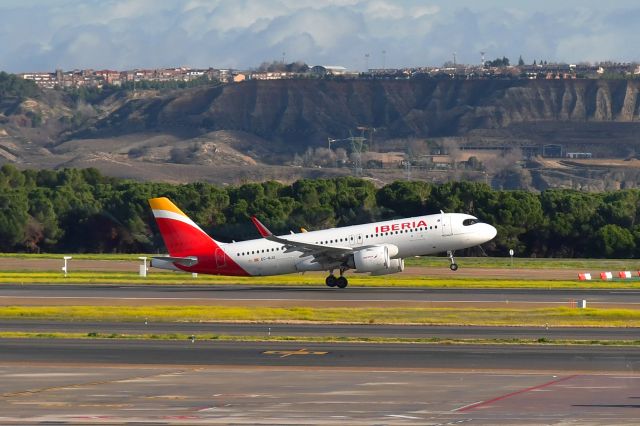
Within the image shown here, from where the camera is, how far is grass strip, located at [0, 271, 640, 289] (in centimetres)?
7181

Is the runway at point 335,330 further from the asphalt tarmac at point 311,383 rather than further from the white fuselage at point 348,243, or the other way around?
the white fuselage at point 348,243

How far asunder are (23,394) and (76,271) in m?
53.7

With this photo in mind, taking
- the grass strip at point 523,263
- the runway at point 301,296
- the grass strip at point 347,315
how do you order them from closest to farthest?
the grass strip at point 347,315, the runway at point 301,296, the grass strip at point 523,263

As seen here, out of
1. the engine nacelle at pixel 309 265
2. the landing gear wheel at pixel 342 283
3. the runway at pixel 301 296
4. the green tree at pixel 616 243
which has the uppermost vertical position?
the green tree at pixel 616 243

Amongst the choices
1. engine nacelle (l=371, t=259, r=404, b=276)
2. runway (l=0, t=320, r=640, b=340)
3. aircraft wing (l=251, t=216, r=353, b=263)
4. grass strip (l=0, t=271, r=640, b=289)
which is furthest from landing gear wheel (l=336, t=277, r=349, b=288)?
runway (l=0, t=320, r=640, b=340)

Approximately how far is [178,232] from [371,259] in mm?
10299

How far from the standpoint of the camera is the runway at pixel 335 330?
45.4 meters

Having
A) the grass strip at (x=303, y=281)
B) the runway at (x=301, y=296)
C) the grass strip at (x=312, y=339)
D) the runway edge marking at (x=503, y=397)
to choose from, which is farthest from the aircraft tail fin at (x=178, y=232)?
the runway edge marking at (x=503, y=397)

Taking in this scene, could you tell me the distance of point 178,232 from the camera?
231 ft

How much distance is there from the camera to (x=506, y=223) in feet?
356

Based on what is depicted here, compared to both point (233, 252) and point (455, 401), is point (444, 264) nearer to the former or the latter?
point (233, 252)

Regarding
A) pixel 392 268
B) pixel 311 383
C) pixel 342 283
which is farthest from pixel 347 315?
pixel 311 383

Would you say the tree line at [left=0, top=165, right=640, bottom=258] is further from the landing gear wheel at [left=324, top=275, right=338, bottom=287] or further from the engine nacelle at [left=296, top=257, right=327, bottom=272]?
the landing gear wheel at [left=324, top=275, right=338, bottom=287]

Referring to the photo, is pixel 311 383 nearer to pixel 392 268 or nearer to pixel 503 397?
pixel 503 397
